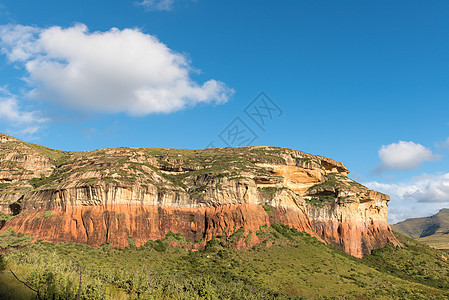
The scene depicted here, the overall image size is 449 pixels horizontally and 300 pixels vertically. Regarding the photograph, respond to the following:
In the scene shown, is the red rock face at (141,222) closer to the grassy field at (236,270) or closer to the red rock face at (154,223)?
the red rock face at (154,223)

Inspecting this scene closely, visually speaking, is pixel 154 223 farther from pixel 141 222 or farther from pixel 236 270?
pixel 236 270

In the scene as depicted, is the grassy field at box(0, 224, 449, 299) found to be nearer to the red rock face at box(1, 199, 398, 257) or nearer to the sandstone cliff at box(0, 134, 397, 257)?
the red rock face at box(1, 199, 398, 257)

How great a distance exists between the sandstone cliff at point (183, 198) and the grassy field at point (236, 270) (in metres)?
3.89

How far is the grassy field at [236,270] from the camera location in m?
41.4

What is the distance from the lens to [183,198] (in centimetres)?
8000

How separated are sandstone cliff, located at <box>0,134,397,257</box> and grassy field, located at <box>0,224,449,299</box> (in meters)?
3.89

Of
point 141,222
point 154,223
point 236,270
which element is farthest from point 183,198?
point 236,270

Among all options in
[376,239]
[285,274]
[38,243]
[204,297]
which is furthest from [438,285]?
[38,243]

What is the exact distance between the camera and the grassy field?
136 ft

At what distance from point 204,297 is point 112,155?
60095 millimetres

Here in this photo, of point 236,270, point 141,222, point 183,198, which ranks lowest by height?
point 236,270

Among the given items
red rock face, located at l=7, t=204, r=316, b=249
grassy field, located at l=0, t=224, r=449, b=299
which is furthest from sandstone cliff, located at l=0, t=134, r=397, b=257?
grassy field, located at l=0, t=224, r=449, b=299

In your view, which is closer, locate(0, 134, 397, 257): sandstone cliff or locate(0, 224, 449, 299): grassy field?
locate(0, 224, 449, 299): grassy field

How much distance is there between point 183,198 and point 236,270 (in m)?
24.1
